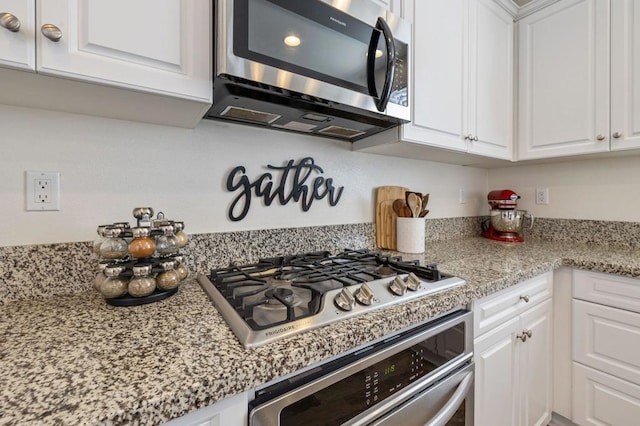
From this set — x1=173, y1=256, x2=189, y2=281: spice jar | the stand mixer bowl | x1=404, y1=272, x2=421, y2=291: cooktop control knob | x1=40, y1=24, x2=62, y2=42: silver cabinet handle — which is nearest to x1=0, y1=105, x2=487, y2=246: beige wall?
x1=173, y1=256, x2=189, y2=281: spice jar

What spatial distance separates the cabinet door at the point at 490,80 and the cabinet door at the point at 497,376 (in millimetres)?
891

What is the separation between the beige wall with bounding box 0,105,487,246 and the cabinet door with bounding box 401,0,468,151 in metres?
0.37

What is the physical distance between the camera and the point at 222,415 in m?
0.48

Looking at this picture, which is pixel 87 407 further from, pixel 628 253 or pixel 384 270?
pixel 628 253

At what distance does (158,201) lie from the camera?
963 mm

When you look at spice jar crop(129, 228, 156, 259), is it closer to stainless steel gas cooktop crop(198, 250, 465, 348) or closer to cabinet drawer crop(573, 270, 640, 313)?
stainless steel gas cooktop crop(198, 250, 465, 348)

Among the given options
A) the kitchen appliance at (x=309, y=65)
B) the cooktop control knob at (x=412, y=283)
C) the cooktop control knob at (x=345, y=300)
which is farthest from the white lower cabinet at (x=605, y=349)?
the cooktop control knob at (x=345, y=300)

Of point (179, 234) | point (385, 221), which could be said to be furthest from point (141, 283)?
point (385, 221)

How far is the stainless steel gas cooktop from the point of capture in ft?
1.95

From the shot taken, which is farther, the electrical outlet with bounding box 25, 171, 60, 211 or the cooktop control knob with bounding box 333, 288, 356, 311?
the electrical outlet with bounding box 25, 171, 60, 211

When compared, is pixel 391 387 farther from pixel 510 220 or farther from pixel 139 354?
pixel 510 220

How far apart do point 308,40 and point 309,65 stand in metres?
0.07

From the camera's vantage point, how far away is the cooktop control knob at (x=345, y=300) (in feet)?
2.19

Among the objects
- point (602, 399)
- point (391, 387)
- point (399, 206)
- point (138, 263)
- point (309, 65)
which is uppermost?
point (309, 65)
